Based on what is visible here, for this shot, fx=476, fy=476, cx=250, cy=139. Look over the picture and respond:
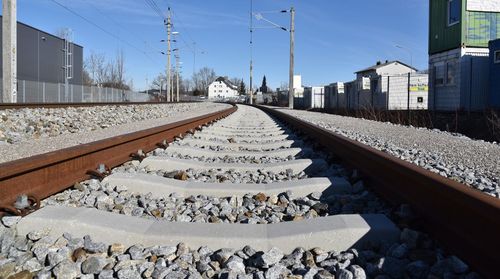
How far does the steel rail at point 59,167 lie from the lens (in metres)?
2.99

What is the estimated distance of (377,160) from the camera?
13.1ft

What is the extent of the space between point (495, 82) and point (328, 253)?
66.0 feet

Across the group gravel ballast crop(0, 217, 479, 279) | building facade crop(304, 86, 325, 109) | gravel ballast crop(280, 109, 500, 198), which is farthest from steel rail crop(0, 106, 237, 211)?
building facade crop(304, 86, 325, 109)

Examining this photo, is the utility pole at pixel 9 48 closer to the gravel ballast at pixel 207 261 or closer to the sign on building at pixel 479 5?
A: the gravel ballast at pixel 207 261

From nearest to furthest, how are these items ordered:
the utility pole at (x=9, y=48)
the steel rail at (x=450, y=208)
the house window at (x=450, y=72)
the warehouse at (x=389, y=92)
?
the steel rail at (x=450, y=208), the utility pole at (x=9, y=48), the house window at (x=450, y=72), the warehouse at (x=389, y=92)

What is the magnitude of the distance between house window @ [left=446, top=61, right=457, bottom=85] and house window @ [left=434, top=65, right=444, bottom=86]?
2.19 feet

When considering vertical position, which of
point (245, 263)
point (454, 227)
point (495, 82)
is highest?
point (495, 82)

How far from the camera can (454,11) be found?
74.7ft

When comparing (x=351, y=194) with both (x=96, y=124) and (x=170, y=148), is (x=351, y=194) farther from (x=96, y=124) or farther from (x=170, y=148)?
(x=96, y=124)

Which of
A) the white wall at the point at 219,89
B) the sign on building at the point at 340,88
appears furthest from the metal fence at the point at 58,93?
the white wall at the point at 219,89

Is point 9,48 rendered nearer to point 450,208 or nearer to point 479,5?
point 450,208

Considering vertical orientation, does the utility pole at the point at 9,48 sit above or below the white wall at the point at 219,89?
below

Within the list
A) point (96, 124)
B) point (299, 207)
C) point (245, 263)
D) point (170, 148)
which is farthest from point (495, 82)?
point (245, 263)

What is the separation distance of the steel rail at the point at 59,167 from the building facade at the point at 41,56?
47.3m
